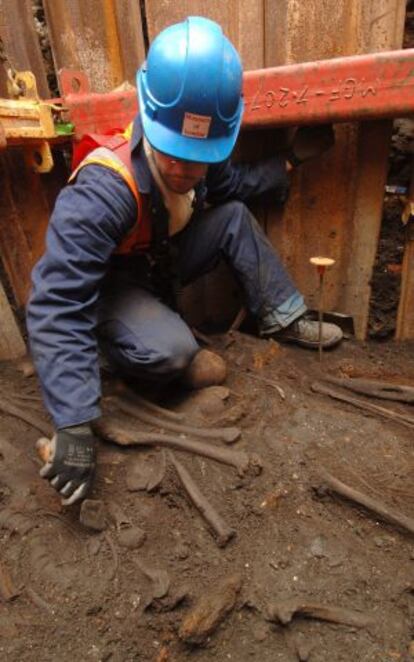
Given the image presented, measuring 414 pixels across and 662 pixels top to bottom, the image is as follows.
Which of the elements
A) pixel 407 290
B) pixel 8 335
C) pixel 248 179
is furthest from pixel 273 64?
pixel 8 335

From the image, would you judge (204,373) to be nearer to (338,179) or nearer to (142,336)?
(142,336)

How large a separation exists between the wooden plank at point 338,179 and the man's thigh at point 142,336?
86 centimetres

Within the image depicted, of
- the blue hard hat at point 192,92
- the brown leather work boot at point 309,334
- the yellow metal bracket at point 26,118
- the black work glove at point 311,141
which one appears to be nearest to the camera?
the blue hard hat at point 192,92

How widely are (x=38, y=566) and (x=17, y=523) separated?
188 millimetres

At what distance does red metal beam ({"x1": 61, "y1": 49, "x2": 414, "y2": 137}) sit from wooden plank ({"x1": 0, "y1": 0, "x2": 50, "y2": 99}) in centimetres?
25

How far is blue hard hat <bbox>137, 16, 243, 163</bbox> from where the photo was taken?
1.53 metres

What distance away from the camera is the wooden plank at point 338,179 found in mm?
2027

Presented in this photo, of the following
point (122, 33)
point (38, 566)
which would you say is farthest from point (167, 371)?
point (122, 33)

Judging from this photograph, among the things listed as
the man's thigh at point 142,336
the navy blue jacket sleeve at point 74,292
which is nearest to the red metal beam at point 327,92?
the navy blue jacket sleeve at point 74,292

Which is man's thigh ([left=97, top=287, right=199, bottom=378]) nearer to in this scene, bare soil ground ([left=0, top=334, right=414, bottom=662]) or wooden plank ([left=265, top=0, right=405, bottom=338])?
bare soil ground ([left=0, top=334, right=414, bottom=662])

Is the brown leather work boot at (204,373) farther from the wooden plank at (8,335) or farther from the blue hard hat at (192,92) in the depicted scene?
Result: the wooden plank at (8,335)

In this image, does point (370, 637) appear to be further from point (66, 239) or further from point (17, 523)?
point (66, 239)

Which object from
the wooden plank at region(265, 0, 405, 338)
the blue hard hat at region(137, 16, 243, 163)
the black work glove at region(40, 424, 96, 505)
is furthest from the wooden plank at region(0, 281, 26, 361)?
the wooden plank at region(265, 0, 405, 338)

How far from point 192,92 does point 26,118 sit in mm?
917
